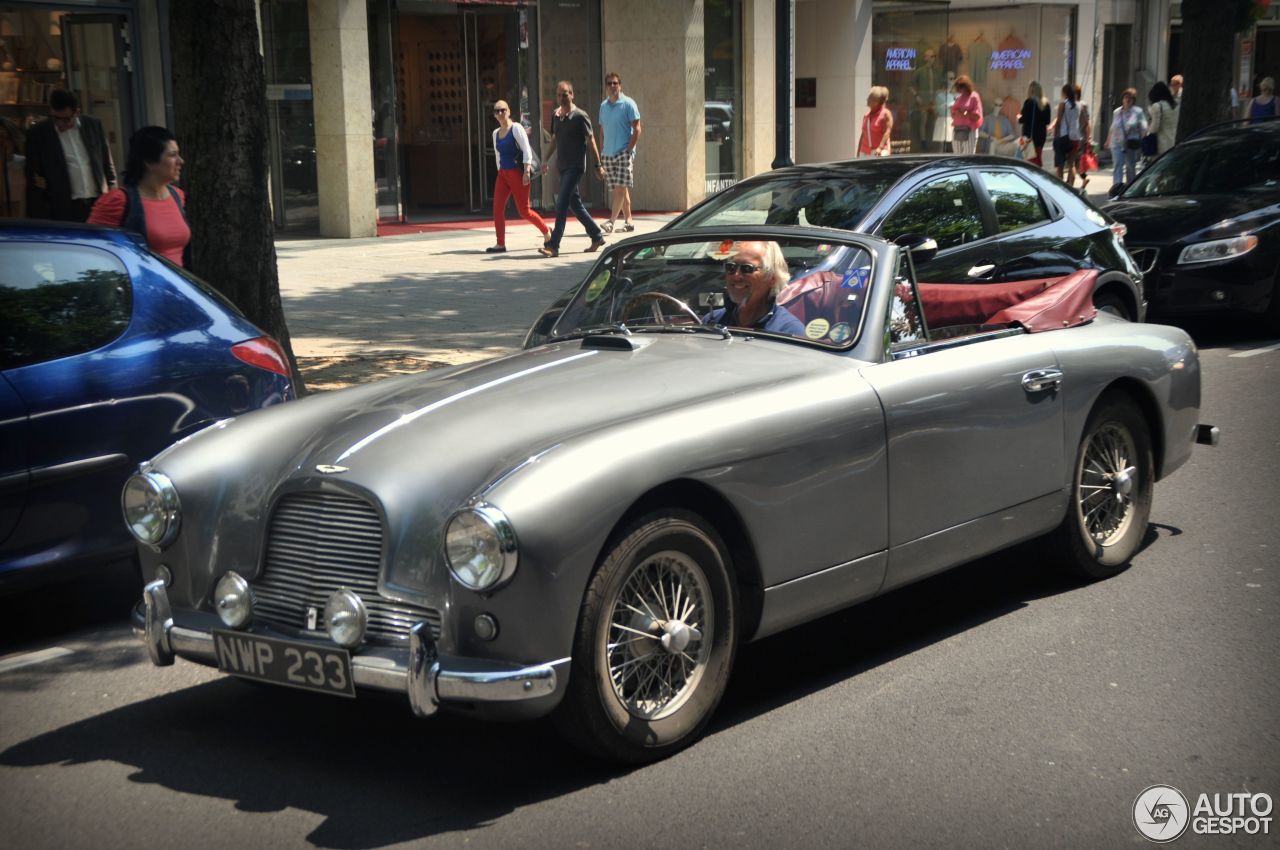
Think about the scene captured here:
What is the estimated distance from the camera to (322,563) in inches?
164

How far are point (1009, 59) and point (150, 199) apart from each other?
28524mm

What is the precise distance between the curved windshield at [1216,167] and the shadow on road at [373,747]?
28.5ft

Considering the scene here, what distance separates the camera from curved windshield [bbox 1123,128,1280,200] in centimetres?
1288

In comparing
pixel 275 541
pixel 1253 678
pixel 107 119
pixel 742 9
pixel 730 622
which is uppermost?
pixel 742 9

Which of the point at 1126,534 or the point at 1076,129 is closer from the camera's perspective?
the point at 1126,534

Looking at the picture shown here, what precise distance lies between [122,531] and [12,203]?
11.2 m

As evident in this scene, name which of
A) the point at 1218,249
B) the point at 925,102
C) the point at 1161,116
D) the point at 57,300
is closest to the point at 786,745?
the point at 57,300

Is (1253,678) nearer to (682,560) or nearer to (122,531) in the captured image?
(682,560)

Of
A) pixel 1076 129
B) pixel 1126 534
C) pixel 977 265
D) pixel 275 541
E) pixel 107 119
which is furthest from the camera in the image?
pixel 1076 129

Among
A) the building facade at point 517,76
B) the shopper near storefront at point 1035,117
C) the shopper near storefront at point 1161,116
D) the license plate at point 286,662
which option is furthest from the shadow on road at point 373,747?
the shopper near storefront at point 1035,117

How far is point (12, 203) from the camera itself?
15672mm

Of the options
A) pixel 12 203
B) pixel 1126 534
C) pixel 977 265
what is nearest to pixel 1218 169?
pixel 977 265

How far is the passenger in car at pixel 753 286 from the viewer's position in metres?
5.39

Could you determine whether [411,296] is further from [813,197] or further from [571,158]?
[813,197]
